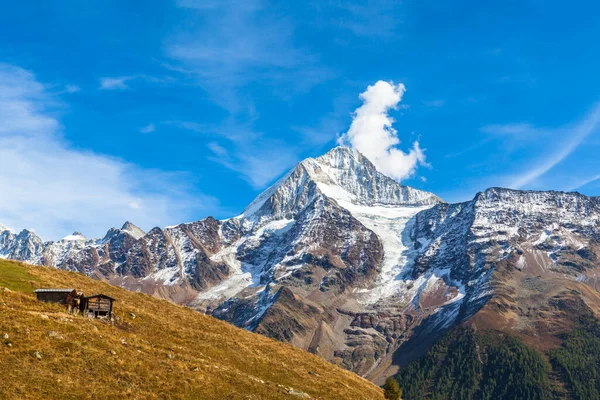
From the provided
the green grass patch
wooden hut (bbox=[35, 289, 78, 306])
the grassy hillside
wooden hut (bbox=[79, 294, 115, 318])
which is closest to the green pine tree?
the grassy hillside

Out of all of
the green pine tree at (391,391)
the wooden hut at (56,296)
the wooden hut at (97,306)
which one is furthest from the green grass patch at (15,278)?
the green pine tree at (391,391)

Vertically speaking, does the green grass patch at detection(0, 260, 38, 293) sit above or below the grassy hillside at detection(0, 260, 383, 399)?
above

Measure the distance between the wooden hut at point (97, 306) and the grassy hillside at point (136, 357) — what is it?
1.79 m

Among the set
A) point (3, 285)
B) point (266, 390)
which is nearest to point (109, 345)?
point (266, 390)

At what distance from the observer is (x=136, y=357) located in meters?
50.6

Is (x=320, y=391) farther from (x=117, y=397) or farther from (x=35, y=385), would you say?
(x=35, y=385)

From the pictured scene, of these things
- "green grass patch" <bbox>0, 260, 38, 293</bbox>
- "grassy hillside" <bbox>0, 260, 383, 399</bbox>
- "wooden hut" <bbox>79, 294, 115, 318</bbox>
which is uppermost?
"green grass patch" <bbox>0, 260, 38, 293</bbox>

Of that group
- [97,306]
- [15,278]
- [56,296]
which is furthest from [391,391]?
[15,278]

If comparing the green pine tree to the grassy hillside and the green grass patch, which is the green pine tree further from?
the green grass patch

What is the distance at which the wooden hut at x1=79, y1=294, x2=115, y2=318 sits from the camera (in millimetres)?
63938

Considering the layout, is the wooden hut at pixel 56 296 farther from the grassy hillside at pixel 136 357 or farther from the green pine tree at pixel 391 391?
the green pine tree at pixel 391 391

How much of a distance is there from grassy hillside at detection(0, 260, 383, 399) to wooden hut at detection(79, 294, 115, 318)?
179cm

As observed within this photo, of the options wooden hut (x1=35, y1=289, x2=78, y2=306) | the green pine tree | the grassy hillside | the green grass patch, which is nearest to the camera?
the grassy hillside

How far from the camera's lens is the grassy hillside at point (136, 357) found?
142 feet
